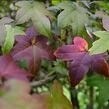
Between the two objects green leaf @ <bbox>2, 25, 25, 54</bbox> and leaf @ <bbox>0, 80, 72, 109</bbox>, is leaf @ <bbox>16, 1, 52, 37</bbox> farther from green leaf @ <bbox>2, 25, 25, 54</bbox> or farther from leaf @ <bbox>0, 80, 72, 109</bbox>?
leaf @ <bbox>0, 80, 72, 109</bbox>

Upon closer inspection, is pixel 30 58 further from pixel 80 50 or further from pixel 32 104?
pixel 32 104

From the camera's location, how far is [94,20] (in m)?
1.30

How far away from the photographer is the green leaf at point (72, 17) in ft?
3.60

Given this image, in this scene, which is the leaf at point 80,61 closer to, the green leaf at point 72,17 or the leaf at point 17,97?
the green leaf at point 72,17

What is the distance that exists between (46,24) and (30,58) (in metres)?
0.14

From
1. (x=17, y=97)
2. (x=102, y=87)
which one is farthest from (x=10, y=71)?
(x=102, y=87)

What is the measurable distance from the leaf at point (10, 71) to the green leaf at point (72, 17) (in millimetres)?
323

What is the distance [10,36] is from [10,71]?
27 centimetres

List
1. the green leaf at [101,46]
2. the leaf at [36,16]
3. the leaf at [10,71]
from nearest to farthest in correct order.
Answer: the leaf at [10,71]
the green leaf at [101,46]
the leaf at [36,16]

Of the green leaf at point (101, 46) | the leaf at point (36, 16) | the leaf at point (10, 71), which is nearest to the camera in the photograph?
the leaf at point (10, 71)

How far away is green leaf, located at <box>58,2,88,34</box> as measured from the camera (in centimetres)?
110

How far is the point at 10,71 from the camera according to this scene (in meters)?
0.77

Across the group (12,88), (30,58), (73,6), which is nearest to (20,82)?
(12,88)

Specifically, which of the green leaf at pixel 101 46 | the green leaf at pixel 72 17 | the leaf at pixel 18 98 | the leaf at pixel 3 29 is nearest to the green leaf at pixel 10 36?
the leaf at pixel 3 29
